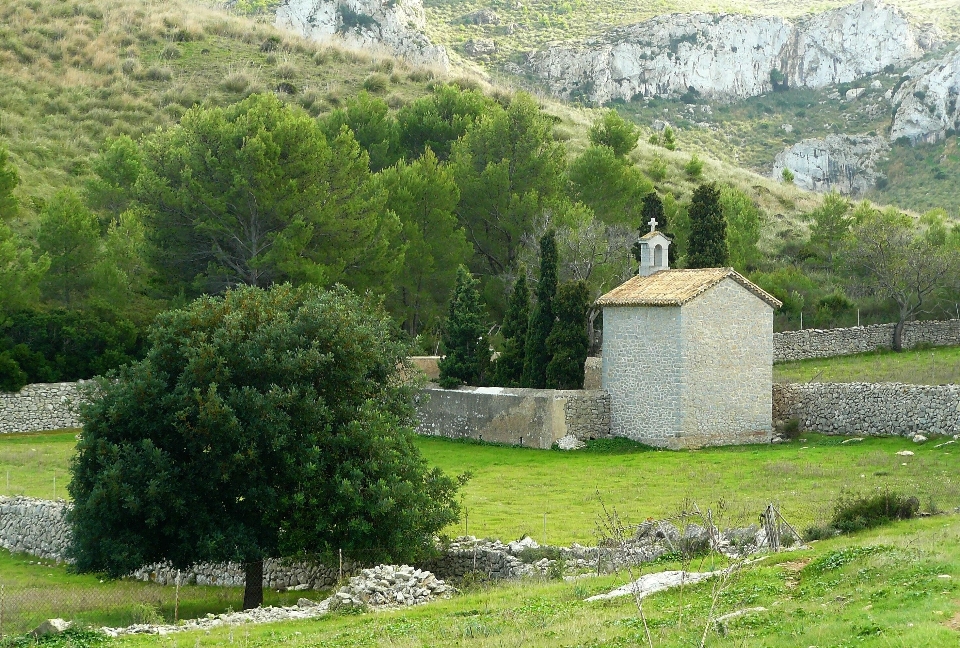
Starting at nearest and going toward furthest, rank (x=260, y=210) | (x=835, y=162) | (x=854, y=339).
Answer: (x=260, y=210), (x=854, y=339), (x=835, y=162)

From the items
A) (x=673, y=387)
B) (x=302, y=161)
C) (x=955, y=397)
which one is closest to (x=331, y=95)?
(x=302, y=161)

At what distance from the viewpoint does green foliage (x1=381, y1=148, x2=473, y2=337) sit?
4816 cm

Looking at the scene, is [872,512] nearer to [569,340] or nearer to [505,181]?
[569,340]

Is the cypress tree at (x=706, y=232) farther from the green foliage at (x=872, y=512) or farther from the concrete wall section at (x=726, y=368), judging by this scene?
the green foliage at (x=872, y=512)

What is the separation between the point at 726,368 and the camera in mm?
36156

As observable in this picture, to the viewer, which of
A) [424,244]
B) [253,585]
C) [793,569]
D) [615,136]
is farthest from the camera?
[615,136]

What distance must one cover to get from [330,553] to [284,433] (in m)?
2.32

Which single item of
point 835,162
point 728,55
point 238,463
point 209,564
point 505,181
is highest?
point 728,55

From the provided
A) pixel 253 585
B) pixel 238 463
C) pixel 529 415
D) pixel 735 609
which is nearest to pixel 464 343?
pixel 529 415

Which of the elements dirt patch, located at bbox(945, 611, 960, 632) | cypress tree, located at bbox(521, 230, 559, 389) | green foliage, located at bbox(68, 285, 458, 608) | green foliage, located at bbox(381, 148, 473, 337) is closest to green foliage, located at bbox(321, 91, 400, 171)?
green foliage, located at bbox(381, 148, 473, 337)

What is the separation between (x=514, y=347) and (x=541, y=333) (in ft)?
5.90

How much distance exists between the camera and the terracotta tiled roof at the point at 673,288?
35.4 metres

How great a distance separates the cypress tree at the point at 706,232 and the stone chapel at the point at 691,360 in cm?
635

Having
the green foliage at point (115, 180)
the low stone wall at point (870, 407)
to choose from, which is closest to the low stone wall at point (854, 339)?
the low stone wall at point (870, 407)
